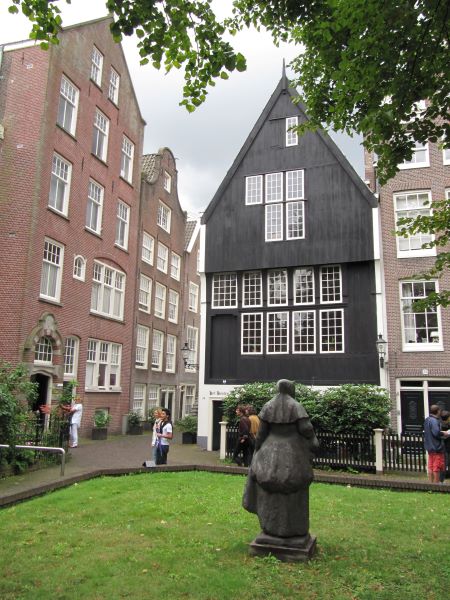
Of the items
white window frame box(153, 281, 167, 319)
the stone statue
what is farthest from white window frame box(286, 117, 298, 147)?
the stone statue

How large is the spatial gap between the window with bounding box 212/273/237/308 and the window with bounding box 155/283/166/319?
12694mm

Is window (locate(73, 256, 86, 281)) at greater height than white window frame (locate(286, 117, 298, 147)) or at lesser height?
lesser

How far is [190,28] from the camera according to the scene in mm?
6773

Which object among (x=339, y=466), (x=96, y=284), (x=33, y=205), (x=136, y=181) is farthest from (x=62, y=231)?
(x=339, y=466)

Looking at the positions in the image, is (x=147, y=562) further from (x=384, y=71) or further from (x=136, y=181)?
(x=136, y=181)

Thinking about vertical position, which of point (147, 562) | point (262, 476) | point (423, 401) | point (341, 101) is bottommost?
point (147, 562)

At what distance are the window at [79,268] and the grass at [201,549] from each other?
15.4 meters

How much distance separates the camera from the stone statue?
6.52m

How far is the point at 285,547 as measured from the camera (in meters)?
6.48

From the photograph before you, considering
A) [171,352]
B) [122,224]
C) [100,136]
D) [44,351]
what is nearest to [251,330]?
[44,351]

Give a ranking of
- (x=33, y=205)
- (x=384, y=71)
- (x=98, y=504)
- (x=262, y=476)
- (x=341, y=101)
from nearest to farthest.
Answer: (x=262, y=476), (x=384, y=71), (x=341, y=101), (x=98, y=504), (x=33, y=205)

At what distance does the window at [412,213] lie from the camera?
67.7 ft

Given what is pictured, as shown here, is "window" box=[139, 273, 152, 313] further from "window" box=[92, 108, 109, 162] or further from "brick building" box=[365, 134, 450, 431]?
"brick building" box=[365, 134, 450, 431]

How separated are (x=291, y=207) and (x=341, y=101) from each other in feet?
47.0
